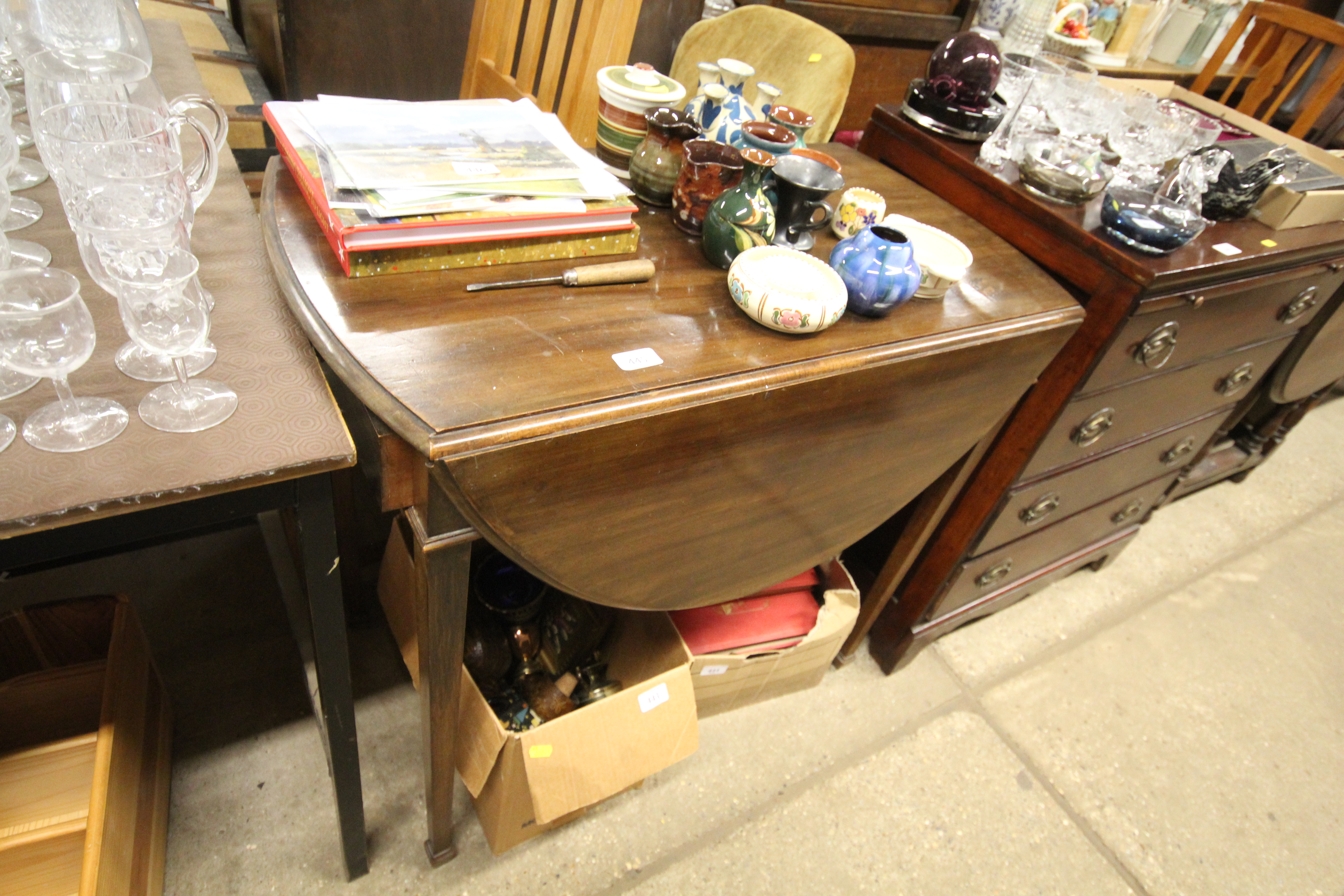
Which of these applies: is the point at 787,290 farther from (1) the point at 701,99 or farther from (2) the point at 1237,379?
(2) the point at 1237,379

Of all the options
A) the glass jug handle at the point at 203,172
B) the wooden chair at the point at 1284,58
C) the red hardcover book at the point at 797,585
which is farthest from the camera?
the wooden chair at the point at 1284,58

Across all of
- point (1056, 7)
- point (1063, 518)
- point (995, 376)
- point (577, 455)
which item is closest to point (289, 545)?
point (577, 455)

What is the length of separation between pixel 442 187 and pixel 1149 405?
1.28 meters

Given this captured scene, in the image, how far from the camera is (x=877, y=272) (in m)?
0.92

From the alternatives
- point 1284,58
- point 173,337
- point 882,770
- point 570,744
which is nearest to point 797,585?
point 882,770

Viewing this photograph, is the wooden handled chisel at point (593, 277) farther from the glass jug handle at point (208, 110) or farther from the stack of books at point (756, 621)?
the stack of books at point (756, 621)

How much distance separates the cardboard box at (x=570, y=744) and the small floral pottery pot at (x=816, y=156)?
0.77 metres

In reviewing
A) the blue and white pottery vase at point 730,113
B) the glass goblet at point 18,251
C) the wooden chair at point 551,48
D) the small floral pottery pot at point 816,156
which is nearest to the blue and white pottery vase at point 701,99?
the blue and white pottery vase at point 730,113

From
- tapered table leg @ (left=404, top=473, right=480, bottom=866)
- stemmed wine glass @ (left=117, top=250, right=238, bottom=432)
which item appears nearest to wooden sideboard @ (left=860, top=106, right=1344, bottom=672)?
tapered table leg @ (left=404, top=473, right=480, bottom=866)

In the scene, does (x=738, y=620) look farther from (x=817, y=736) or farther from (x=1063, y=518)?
(x=1063, y=518)

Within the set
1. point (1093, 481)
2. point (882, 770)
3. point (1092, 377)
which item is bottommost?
point (882, 770)

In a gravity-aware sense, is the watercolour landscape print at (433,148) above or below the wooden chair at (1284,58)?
below

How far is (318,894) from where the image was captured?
1.16m

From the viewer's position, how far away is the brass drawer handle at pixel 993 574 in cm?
158
